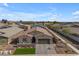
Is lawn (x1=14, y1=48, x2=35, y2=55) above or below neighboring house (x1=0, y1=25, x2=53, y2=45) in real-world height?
below

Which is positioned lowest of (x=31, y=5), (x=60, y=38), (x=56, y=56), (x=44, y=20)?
(x=56, y=56)

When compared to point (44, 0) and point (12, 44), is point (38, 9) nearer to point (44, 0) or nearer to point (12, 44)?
point (44, 0)

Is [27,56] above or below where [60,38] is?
below

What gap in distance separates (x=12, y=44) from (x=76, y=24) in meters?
0.80

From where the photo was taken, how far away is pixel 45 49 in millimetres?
2793

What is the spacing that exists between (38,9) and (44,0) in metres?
0.13

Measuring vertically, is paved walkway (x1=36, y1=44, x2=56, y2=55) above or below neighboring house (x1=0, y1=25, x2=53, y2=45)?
below

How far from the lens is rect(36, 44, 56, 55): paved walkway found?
2.78 meters

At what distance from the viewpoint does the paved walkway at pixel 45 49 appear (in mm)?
2783

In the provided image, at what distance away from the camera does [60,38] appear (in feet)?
9.25

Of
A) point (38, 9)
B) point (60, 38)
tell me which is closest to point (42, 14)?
point (38, 9)

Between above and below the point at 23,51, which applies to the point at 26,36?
above

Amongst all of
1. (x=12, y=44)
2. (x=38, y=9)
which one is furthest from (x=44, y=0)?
(x=12, y=44)

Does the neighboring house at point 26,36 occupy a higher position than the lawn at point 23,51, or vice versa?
the neighboring house at point 26,36
